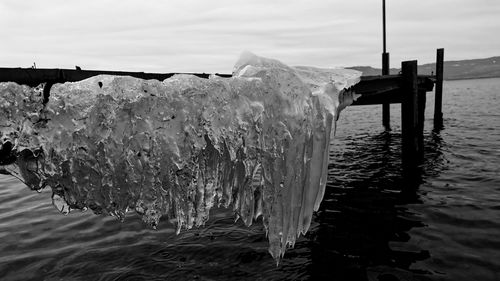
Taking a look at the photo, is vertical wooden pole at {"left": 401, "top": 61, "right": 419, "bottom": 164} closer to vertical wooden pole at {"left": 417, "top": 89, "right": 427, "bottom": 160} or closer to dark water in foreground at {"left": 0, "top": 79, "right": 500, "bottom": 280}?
vertical wooden pole at {"left": 417, "top": 89, "right": 427, "bottom": 160}

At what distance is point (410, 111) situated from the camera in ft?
32.9

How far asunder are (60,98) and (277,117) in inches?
83.8

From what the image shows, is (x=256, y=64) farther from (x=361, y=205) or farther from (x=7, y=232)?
(x=7, y=232)

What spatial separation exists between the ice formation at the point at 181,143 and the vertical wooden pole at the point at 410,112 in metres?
6.82

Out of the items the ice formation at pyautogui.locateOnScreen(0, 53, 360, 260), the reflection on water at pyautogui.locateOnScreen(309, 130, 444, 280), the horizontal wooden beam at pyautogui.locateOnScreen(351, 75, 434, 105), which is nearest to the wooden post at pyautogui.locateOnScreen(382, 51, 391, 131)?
the reflection on water at pyautogui.locateOnScreen(309, 130, 444, 280)

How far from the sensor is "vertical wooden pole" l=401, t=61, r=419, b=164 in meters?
9.84

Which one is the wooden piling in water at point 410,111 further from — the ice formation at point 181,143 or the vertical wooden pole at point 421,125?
the ice formation at point 181,143

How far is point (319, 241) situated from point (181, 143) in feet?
12.0

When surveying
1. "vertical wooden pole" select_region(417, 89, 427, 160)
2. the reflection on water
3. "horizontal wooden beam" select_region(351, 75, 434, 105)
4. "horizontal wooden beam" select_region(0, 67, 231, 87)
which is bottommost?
the reflection on water

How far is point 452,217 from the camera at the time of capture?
6.59 metres

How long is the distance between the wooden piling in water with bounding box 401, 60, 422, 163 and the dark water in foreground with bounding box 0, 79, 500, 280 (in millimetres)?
1172

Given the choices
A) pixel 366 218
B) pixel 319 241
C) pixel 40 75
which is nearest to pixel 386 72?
pixel 366 218

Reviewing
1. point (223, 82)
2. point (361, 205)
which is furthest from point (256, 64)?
point (361, 205)

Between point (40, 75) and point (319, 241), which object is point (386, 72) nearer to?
point (319, 241)
